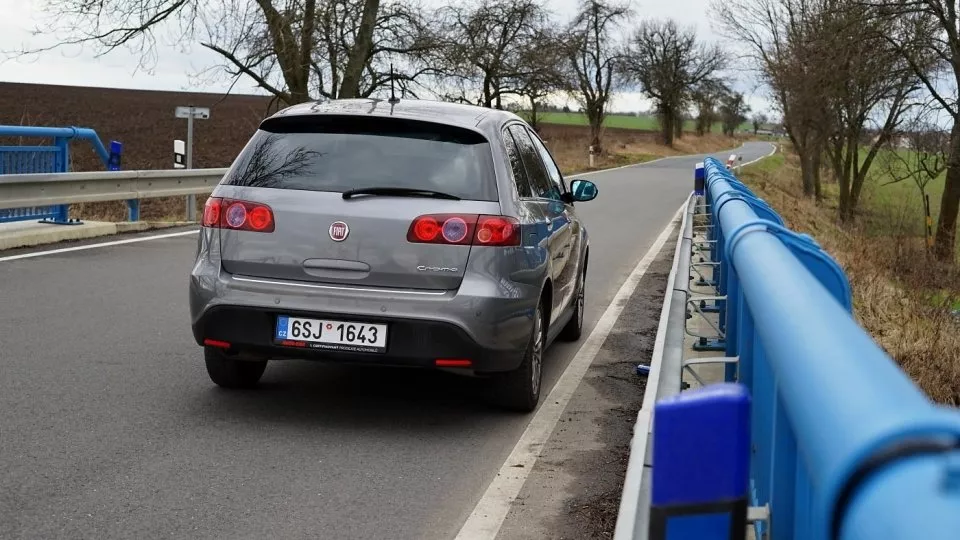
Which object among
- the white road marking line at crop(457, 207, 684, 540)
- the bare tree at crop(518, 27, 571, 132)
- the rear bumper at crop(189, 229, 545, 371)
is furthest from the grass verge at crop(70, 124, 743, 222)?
the rear bumper at crop(189, 229, 545, 371)

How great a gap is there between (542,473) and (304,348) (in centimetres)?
138

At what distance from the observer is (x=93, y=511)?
14.8 feet

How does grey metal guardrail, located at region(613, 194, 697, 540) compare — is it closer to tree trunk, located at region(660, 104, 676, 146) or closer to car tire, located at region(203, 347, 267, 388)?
car tire, located at region(203, 347, 267, 388)

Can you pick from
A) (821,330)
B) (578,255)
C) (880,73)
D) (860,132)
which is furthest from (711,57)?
(821,330)

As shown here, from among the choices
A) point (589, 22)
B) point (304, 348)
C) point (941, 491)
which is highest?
point (589, 22)

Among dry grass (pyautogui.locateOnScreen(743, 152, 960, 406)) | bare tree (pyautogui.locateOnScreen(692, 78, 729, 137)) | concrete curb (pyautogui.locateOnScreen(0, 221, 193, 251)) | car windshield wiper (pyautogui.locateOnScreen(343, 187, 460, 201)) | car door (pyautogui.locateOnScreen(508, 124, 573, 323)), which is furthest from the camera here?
bare tree (pyautogui.locateOnScreen(692, 78, 729, 137))

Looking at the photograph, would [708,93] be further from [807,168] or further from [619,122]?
[619,122]

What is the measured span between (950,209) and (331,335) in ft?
82.7

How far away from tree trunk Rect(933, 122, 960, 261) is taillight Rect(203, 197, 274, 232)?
20.9 m

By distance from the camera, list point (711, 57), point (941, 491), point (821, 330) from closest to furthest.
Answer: point (941, 491) < point (821, 330) < point (711, 57)

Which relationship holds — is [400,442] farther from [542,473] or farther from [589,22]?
[589,22]

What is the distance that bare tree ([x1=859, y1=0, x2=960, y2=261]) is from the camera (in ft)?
81.0

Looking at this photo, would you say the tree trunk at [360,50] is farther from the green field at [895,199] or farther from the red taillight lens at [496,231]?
the red taillight lens at [496,231]

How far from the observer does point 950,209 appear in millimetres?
27953
